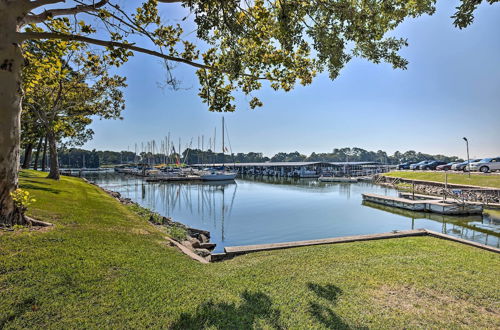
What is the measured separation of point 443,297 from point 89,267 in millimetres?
6029

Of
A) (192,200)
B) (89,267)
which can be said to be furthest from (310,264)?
(192,200)

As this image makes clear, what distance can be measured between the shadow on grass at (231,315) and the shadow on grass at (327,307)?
0.56 meters

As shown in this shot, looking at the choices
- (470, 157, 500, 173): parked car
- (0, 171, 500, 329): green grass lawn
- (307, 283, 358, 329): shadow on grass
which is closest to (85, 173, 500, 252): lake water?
(0, 171, 500, 329): green grass lawn

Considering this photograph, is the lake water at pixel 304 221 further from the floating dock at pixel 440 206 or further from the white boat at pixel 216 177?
the white boat at pixel 216 177

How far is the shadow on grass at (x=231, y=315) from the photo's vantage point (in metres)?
3.13

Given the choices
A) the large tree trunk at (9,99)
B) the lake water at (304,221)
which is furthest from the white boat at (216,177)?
the large tree trunk at (9,99)

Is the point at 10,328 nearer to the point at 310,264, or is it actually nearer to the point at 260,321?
the point at 260,321

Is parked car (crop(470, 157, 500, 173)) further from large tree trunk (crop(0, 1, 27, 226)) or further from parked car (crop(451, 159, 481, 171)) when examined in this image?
large tree trunk (crop(0, 1, 27, 226))

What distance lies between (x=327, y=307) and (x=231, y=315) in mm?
1405

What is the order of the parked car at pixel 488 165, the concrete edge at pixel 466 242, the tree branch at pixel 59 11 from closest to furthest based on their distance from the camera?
the tree branch at pixel 59 11 → the concrete edge at pixel 466 242 → the parked car at pixel 488 165

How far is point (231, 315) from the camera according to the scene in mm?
3383

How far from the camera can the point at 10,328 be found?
2.81 metres

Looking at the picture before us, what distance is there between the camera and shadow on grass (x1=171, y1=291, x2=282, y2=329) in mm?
3131

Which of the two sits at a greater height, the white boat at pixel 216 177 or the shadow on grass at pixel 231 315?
the shadow on grass at pixel 231 315
